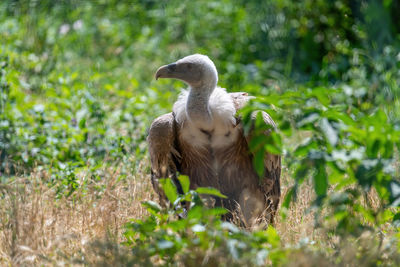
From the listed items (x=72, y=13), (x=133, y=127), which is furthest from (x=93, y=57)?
(x=133, y=127)

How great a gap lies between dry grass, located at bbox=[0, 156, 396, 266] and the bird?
0.85ft

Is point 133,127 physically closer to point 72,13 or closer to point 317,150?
point 317,150

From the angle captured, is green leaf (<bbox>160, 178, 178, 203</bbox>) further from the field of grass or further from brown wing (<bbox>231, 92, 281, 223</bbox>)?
brown wing (<bbox>231, 92, 281, 223</bbox>)

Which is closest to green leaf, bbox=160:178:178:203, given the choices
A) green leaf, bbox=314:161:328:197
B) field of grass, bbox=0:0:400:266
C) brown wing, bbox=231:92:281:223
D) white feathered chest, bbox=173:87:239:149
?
field of grass, bbox=0:0:400:266

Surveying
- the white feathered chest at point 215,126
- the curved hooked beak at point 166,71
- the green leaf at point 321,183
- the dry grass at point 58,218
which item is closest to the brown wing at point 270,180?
the white feathered chest at point 215,126

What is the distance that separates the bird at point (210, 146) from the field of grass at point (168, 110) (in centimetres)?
31

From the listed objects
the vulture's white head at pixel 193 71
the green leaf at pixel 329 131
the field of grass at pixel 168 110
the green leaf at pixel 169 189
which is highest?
the green leaf at pixel 329 131

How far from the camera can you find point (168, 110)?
7.51 metres

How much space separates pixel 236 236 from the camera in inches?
126

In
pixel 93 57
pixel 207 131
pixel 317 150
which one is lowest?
pixel 93 57

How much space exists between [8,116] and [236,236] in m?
3.80

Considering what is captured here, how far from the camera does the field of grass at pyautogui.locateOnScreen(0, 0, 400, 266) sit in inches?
124

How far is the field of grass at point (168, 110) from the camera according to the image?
10.3 feet

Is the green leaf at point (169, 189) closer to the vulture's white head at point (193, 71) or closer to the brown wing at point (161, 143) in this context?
the brown wing at point (161, 143)
